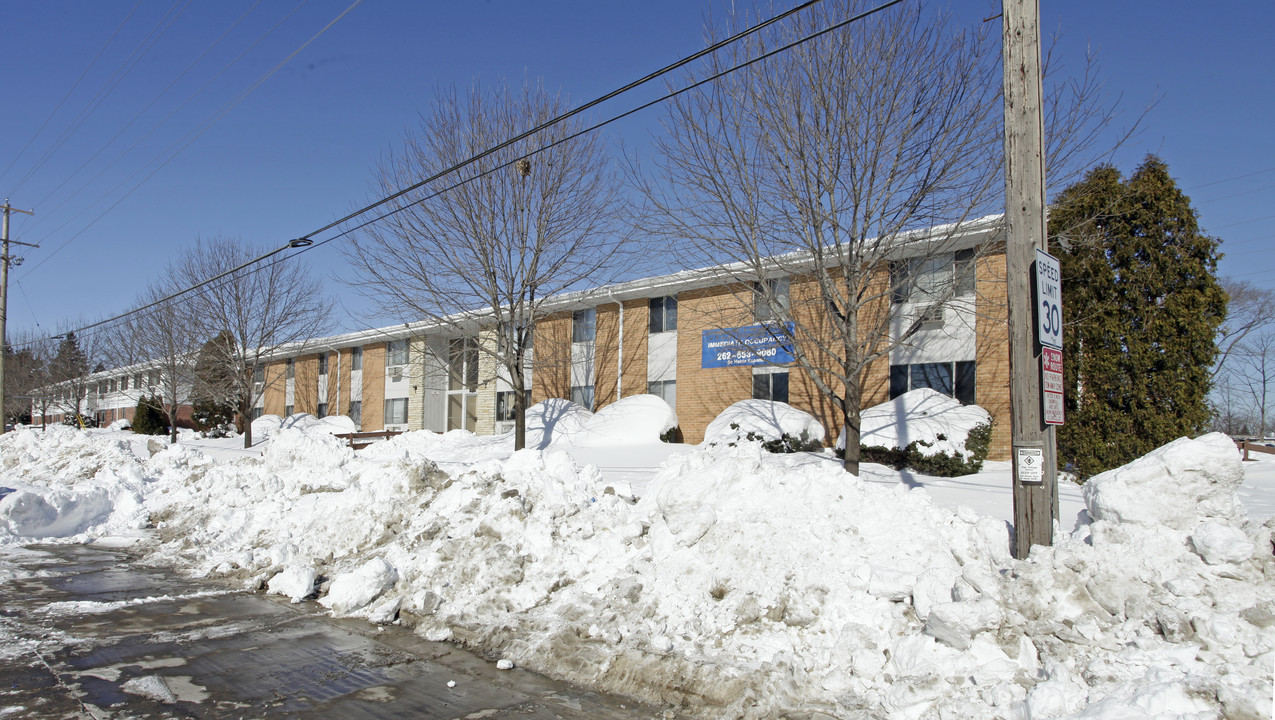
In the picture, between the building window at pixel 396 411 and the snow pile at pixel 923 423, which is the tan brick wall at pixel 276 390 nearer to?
the building window at pixel 396 411

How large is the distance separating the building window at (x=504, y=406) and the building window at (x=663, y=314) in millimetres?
8143

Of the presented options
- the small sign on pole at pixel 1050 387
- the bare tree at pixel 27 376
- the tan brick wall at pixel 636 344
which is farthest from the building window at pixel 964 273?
the bare tree at pixel 27 376

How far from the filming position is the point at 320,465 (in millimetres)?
13734

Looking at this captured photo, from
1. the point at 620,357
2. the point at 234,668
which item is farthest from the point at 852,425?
the point at 620,357

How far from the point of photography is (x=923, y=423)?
16.9 metres

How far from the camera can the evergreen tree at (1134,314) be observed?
13.1 metres

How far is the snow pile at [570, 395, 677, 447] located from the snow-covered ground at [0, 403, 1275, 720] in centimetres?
1228

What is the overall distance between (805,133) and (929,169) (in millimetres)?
2045

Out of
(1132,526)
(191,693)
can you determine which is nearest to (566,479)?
(191,693)

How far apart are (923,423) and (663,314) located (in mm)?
10653

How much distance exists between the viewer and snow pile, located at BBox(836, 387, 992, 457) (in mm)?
16031

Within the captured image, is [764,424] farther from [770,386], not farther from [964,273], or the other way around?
[964,273]

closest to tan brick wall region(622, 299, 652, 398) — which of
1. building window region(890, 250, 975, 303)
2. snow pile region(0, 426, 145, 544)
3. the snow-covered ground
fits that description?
building window region(890, 250, 975, 303)

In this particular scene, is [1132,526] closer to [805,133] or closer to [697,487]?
[697,487]
